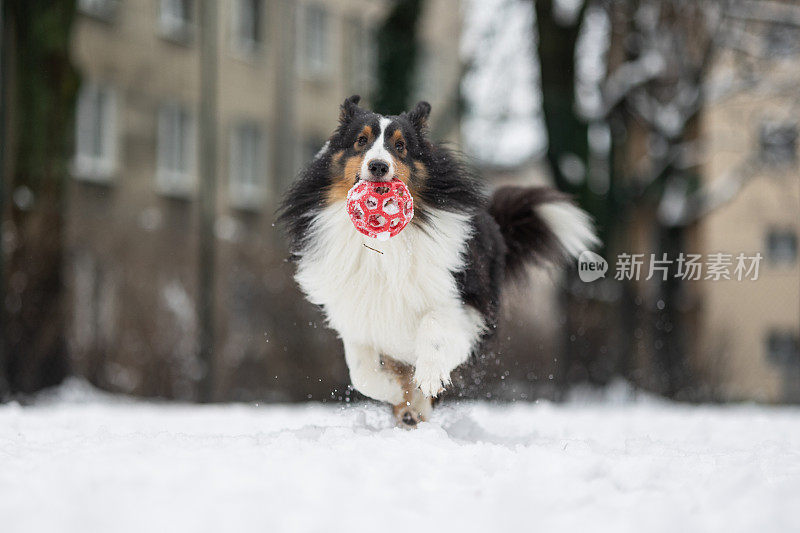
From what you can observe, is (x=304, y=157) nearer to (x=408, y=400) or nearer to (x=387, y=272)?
(x=408, y=400)

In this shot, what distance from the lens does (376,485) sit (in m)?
2.98

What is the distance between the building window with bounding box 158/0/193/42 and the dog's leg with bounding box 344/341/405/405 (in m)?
11.1

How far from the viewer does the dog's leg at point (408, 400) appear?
474 cm

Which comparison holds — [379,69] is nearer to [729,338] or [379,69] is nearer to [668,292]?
[668,292]

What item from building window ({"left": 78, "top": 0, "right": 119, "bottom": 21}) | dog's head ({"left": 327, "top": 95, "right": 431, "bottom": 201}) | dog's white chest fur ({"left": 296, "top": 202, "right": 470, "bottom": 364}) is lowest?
dog's white chest fur ({"left": 296, "top": 202, "right": 470, "bottom": 364})

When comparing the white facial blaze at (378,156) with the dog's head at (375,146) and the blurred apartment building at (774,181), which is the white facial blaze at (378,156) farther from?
the blurred apartment building at (774,181)

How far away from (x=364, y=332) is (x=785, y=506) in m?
2.22

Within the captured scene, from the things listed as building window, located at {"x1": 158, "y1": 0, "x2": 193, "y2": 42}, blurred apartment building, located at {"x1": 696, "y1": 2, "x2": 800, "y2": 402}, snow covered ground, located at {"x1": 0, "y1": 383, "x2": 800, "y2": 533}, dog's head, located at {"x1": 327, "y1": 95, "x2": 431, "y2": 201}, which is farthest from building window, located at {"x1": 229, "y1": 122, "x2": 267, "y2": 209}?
snow covered ground, located at {"x1": 0, "y1": 383, "x2": 800, "y2": 533}

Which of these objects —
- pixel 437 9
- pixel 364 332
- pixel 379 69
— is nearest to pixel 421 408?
pixel 364 332

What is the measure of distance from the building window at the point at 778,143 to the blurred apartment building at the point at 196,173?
14.9ft

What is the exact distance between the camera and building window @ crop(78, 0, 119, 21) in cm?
1315

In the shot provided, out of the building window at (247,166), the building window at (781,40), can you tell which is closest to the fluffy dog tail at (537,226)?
the building window at (781,40)

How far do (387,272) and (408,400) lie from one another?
85cm

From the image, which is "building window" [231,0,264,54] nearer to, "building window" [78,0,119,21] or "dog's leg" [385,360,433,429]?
"building window" [78,0,119,21]
